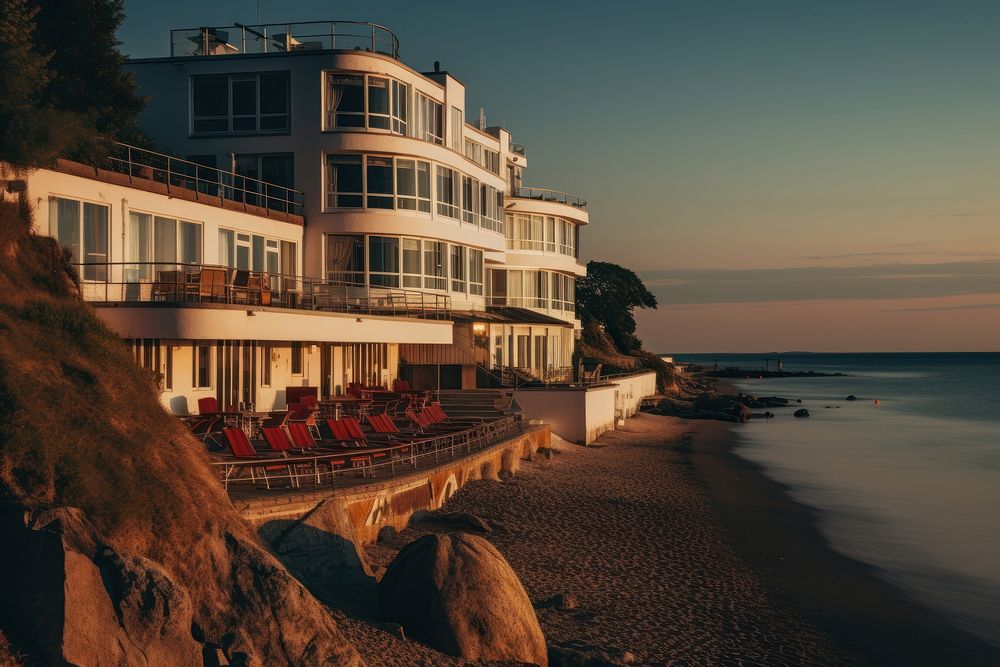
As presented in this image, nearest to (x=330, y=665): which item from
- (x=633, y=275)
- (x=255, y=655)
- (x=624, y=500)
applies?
(x=255, y=655)

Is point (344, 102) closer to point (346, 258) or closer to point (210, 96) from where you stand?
point (210, 96)

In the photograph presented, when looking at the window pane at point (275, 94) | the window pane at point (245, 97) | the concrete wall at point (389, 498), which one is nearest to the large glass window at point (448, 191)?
the window pane at point (275, 94)

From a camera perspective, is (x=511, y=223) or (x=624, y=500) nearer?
(x=624, y=500)

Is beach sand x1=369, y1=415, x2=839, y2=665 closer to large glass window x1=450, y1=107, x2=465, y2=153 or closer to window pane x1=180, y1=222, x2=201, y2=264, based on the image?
window pane x1=180, y1=222, x2=201, y2=264

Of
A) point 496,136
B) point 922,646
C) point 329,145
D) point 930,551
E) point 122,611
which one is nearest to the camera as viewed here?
point 122,611

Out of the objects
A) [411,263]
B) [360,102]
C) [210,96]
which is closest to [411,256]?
[411,263]

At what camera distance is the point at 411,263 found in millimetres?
33219

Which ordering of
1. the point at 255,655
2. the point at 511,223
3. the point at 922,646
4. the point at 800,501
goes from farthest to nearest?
the point at 511,223 < the point at 800,501 < the point at 922,646 < the point at 255,655

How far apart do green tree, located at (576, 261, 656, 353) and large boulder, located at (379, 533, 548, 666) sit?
64.8 m

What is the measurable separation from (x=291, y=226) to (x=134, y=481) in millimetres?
21000

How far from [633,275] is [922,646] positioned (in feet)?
234

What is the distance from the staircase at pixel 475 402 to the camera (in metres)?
29.4

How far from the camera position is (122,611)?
893cm

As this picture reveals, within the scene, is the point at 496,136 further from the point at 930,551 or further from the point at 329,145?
the point at 930,551
